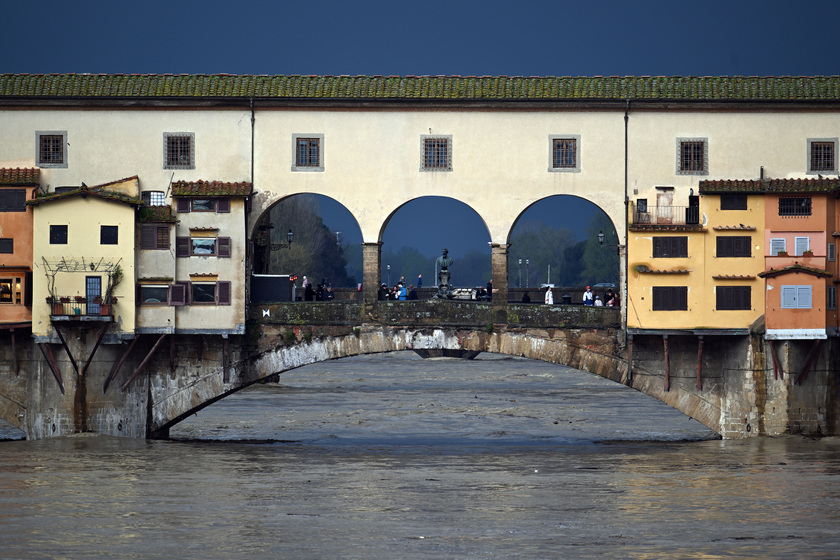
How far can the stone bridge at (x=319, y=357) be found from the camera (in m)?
37.3

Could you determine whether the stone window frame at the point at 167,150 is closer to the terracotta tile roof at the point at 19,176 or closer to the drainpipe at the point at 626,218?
the terracotta tile roof at the point at 19,176

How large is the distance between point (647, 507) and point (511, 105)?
1457cm

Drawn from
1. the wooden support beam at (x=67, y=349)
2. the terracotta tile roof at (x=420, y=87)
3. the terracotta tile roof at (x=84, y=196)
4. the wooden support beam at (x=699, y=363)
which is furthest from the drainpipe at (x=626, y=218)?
the wooden support beam at (x=67, y=349)

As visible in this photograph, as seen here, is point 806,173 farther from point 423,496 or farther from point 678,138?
point 423,496

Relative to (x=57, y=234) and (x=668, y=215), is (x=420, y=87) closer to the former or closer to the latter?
(x=668, y=215)

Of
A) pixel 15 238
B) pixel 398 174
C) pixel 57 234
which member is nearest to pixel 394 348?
pixel 398 174

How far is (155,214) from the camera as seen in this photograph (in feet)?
123

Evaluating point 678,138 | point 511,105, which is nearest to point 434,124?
point 511,105

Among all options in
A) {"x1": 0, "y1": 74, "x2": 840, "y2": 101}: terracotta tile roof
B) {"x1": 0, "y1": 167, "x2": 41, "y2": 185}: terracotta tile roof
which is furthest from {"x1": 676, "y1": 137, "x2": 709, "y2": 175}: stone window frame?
{"x1": 0, "y1": 167, "x2": 41, "y2": 185}: terracotta tile roof

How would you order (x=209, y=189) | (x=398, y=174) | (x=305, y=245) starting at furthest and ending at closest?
(x=305, y=245) → (x=398, y=174) → (x=209, y=189)

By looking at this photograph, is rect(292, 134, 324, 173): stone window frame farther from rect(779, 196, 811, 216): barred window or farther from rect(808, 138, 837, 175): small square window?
rect(808, 138, 837, 175): small square window

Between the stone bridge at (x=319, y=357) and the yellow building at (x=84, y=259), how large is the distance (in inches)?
36.6

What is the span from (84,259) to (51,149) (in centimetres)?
372

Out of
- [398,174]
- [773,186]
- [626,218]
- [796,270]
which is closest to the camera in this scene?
[796,270]
